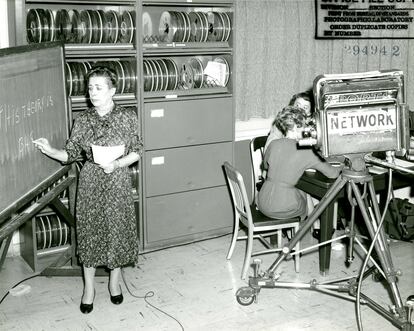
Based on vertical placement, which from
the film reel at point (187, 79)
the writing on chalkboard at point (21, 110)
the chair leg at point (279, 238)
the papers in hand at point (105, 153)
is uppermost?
the film reel at point (187, 79)

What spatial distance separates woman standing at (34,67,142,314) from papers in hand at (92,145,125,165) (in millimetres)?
105

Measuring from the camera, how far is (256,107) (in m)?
5.16

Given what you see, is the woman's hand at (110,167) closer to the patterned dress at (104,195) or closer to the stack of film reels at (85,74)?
the patterned dress at (104,195)

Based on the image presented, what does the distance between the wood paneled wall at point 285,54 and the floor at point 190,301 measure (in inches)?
60.6

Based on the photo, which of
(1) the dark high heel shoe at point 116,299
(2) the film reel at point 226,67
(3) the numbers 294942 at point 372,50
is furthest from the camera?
(3) the numbers 294942 at point 372,50

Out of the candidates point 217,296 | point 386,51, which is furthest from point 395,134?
point 386,51

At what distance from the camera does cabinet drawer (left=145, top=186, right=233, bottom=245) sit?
4.47 metres

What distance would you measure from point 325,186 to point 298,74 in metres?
1.72

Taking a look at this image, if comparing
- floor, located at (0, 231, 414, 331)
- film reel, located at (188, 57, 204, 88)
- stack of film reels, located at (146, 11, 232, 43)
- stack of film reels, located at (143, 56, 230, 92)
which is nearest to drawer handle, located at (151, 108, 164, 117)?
stack of film reels, located at (143, 56, 230, 92)

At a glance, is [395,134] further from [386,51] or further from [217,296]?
[386,51]

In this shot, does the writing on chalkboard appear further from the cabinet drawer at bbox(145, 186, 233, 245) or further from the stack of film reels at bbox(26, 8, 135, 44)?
the cabinet drawer at bbox(145, 186, 233, 245)

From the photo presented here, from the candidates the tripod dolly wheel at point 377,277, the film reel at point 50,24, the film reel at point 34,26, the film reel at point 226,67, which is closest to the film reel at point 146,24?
the film reel at point 226,67

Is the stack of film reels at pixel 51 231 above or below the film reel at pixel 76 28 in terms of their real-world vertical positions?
below

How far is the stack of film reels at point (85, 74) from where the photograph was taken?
395cm
